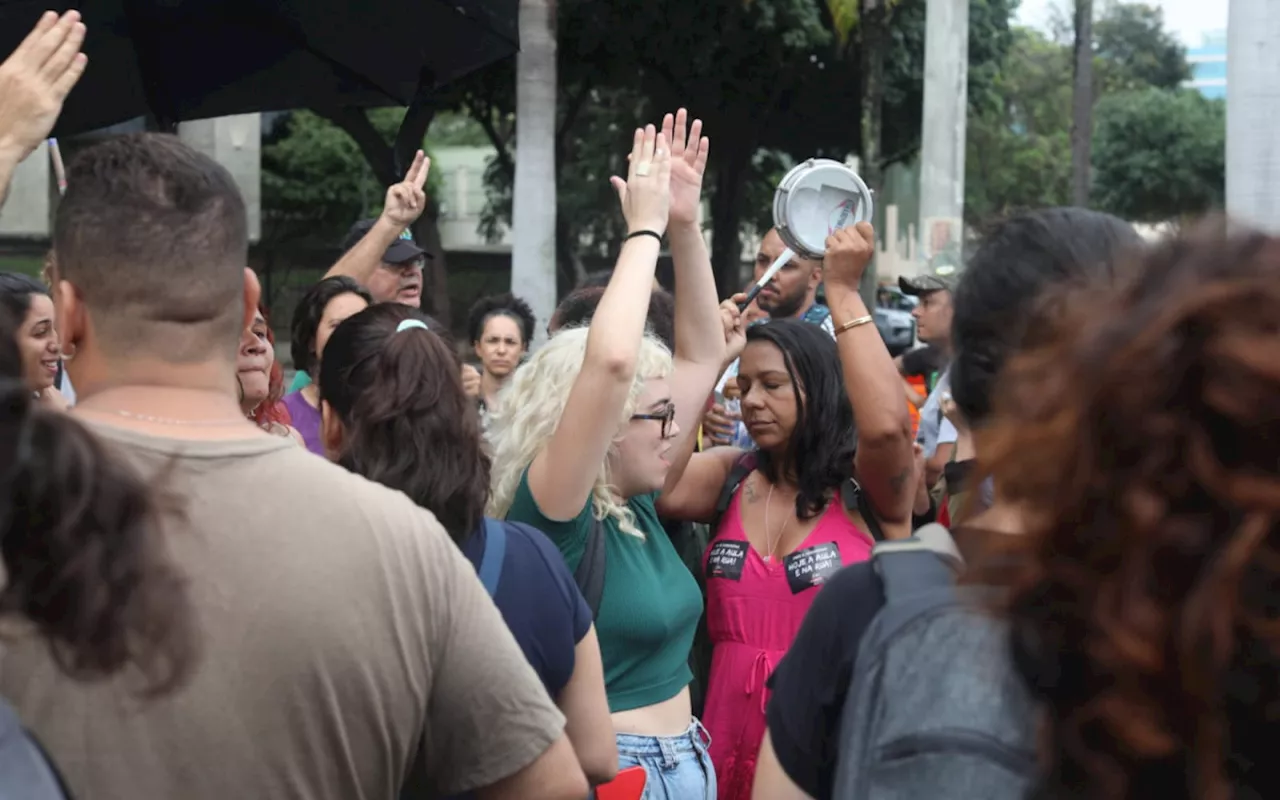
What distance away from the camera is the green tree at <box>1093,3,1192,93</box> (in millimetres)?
63062

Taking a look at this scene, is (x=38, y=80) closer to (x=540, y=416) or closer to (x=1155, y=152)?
(x=540, y=416)

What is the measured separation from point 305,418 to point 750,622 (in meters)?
1.50

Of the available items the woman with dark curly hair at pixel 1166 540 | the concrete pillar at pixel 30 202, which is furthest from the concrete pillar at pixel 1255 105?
the concrete pillar at pixel 30 202

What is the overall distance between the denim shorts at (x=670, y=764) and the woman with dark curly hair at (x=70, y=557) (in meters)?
1.86

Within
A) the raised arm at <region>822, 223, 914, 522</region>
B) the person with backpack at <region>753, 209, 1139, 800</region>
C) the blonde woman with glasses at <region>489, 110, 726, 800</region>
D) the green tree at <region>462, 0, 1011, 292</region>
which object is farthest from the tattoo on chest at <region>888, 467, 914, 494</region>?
the green tree at <region>462, 0, 1011, 292</region>

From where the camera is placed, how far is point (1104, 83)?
58531mm

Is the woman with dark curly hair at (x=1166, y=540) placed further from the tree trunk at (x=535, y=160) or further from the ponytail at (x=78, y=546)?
the tree trunk at (x=535, y=160)

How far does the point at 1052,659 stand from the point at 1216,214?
492 mm

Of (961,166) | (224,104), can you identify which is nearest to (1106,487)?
(224,104)

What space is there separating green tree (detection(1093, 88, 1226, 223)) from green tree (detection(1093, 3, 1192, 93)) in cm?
1824

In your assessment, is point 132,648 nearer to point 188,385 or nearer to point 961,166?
point 188,385

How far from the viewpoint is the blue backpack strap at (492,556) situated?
8.14 ft

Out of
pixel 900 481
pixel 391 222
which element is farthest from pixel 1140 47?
pixel 900 481

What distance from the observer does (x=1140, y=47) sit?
64562 mm
